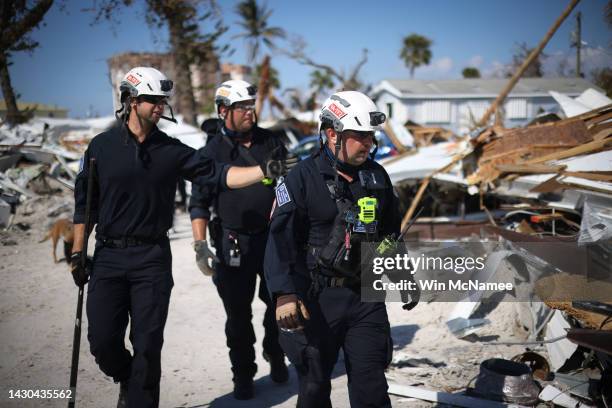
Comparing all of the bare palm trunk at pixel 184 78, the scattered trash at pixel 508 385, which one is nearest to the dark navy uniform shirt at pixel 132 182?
the scattered trash at pixel 508 385

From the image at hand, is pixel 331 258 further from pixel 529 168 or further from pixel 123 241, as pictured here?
pixel 529 168

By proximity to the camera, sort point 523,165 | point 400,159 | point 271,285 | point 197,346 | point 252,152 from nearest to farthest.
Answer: point 271,285 → point 252,152 → point 197,346 → point 523,165 → point 400,159

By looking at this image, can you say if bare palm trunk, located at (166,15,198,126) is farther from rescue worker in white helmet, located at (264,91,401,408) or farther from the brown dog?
rescue worker in white helmet, located at (264,91,401,408)

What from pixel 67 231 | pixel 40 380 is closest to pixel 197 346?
pixel 40 380

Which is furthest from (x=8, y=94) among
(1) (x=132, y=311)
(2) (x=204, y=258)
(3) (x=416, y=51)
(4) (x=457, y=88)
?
(3) (x=416, y=51)

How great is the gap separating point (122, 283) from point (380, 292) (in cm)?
164

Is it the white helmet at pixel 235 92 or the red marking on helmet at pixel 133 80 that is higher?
the white helmet at pixel 235 92

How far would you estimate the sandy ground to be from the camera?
14.4 ft

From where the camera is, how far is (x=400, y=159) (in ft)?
28.8

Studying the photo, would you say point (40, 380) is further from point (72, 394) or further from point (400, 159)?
point (400, 159)

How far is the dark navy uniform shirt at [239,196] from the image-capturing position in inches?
170

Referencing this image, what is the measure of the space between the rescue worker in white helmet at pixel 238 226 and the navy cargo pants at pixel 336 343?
129 cm

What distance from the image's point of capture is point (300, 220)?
9.78 feet

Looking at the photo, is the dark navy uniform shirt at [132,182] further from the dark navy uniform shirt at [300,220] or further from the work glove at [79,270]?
the dark navy uniform shirt at [300,220]
